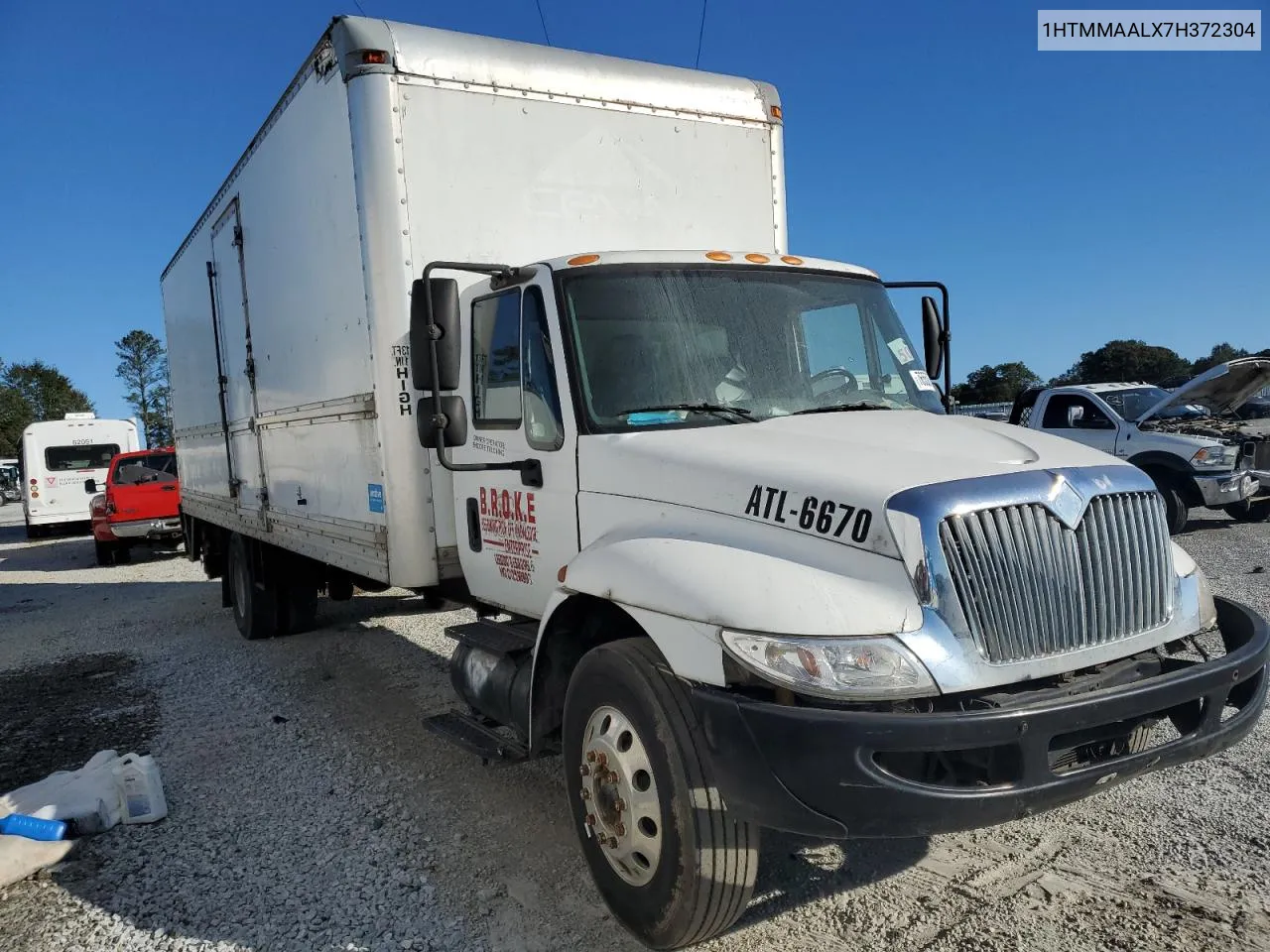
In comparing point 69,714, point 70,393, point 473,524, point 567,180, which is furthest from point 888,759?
point 70,393

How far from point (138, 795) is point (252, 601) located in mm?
4048

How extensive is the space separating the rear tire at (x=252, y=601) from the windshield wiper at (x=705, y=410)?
5756 mm

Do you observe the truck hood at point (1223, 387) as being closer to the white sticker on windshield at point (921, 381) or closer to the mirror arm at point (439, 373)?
the white sticker on windshield at point (921, 381)

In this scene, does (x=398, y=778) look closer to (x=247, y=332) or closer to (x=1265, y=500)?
(x=247, y=332)

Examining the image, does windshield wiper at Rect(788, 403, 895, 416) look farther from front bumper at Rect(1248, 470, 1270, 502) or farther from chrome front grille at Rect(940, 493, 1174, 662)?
front bumper at Rect(1248, 470, 1270, 502)

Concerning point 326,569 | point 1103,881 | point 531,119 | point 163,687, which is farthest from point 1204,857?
point 163,687

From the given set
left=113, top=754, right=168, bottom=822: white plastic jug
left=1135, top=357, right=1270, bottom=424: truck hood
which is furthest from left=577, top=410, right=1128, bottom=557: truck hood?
left=1135, top=357, right=1270, bottom=424: truck hood

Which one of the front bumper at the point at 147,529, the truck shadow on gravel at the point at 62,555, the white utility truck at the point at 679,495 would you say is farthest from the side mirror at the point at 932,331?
the front bumper at the point at 147,529

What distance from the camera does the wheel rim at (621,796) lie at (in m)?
3.00

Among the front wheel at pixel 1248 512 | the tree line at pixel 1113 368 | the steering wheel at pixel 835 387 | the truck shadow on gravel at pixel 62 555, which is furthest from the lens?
the tree line at pixel 1113 368

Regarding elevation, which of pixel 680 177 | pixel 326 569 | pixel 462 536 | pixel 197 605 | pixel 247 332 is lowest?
pixel 197 605

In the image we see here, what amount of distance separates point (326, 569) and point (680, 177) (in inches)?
170

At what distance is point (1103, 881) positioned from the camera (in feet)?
11.1

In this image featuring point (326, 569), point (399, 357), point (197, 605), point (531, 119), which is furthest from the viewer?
point (197, 605)
